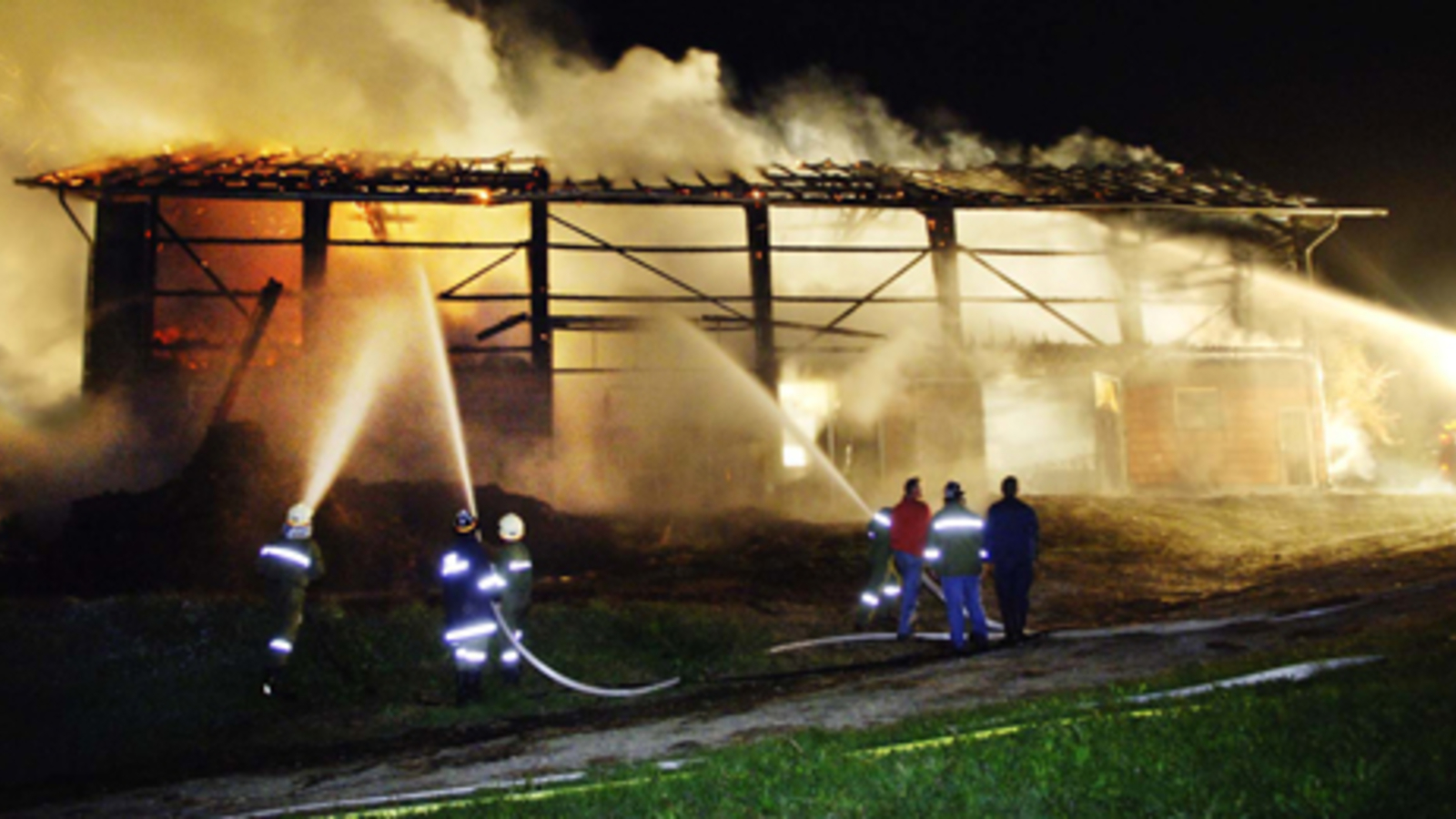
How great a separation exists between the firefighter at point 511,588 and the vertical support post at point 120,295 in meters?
12.7

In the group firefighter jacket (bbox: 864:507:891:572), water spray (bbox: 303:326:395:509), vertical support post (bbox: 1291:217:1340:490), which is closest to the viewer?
firefighter jacket (bbox: 864:507:891:572)

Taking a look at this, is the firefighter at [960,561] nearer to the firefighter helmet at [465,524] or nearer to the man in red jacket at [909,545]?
the man in red jacket at [909,545]

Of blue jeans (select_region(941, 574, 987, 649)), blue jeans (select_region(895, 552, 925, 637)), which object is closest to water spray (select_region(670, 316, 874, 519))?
blue jeans (select_region(895, 552, 925, 637))

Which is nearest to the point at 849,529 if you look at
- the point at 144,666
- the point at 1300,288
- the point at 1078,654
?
the point at 1078,654

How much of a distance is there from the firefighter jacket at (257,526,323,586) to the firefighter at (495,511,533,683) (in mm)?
1733

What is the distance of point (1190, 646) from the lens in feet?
24.0

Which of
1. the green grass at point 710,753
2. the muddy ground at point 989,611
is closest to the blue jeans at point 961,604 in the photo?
the muddy ground at point 989,611

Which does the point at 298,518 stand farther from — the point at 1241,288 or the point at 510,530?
the point at 1241,288

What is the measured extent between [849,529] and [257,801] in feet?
37.3

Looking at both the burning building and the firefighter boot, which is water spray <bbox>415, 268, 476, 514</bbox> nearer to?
the burning building

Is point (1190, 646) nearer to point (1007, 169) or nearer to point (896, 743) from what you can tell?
point (896, 743)

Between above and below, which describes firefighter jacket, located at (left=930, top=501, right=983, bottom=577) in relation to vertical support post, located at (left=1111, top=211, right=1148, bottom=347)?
below

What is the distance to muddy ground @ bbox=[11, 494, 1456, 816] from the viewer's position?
19.4 ft

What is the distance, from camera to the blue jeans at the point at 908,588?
371 inches
